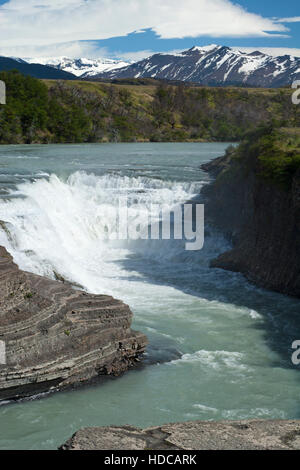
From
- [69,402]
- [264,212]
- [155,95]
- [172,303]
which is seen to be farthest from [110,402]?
[155,95]

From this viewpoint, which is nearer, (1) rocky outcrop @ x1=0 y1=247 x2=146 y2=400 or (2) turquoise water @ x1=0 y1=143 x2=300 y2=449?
(2) turquoise water @ x1=0 y1=143 x2=300 y2=449

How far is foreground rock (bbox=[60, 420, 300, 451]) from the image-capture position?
516 cm

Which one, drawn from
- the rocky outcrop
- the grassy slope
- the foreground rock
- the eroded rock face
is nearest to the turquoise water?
the rocky outcrop

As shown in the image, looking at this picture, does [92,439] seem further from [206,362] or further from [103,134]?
[103,134]

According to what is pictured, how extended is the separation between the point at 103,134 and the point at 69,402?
206 ft

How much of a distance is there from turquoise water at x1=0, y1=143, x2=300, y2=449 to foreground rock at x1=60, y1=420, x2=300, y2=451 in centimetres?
271

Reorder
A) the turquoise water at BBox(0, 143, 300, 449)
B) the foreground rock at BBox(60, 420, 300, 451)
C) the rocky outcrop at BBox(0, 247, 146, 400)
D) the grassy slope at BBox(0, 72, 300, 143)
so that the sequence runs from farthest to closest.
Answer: the grassy slope at BBox(0, 72, 300, 143), the rocky outcrop at BBox(0, 247, 146, 400), the turquoise water at BBox(0, 143, 300, 449), the foreground rock at BBox(60, 420, 300, 451)

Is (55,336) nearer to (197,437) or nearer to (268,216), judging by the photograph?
(197,437)

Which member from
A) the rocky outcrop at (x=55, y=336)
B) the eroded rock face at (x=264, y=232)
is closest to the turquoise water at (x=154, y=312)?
the rocky outcrop at (x=55, y=336)

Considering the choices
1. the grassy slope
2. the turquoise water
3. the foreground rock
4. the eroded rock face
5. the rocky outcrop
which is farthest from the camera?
the grassy slope

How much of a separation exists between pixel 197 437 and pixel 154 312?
27.4ft

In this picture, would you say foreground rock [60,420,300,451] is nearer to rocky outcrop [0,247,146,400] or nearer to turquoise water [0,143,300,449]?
turquoise water [0,143,300,449]

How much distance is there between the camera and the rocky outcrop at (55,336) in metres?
9.22

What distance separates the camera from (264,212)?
17328 mm
